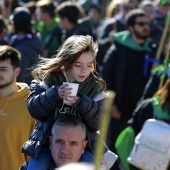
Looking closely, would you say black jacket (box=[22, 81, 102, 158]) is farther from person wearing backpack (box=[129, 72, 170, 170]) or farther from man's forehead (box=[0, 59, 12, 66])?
person wearing backpack (box=[129, 72, 170, 170])

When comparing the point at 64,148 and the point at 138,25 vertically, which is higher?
the point at 138,25

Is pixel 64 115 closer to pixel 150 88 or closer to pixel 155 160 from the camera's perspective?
pixel 155 160

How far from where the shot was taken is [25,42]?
8141mm

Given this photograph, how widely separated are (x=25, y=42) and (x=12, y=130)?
270cm

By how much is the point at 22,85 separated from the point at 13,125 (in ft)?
1.41

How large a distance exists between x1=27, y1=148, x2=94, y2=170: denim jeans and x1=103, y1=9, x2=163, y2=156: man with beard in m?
4.22

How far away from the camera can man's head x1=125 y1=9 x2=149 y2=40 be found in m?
8.96

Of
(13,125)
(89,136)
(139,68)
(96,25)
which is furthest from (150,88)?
(96,25)

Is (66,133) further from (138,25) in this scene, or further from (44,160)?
(138,25)

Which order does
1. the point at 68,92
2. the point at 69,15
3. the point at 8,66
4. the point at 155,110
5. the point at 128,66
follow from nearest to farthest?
the point at 68,92 → the point at 8,66 → the point at 155,110 → the point at 128,66 → the point at 69,15

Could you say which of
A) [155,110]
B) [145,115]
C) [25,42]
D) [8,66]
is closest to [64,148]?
[8,66]

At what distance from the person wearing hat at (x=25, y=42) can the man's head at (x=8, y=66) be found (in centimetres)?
170

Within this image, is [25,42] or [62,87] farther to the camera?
→ [25,42]

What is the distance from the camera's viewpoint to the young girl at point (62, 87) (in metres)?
4.32
